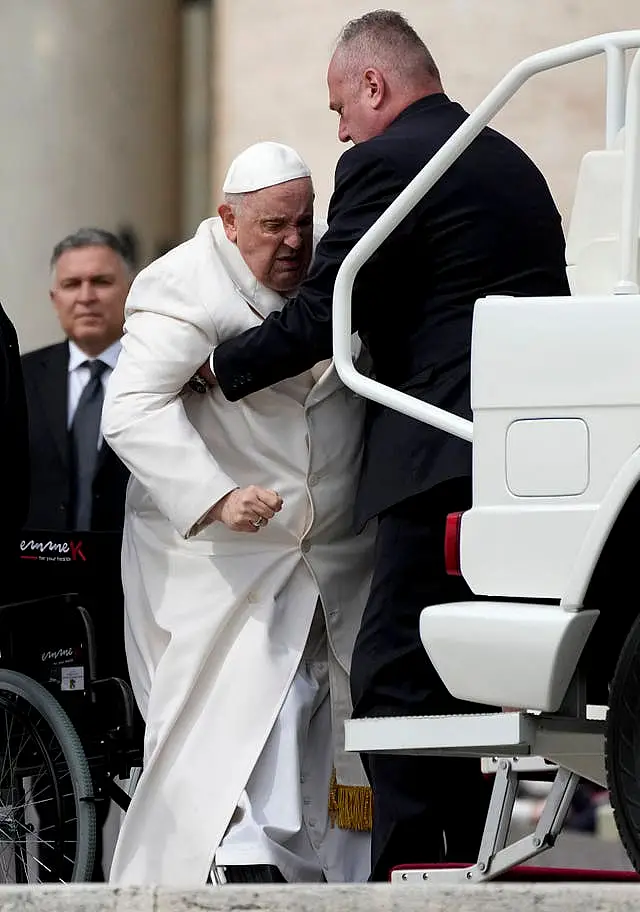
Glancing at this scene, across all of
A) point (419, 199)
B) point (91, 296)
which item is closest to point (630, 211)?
point (419, 199)

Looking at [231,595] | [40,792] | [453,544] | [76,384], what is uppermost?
[76,384]

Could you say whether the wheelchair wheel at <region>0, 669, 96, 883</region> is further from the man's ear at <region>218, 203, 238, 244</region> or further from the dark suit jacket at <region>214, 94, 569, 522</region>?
the man's ear at <region>218, 203, 238, 244</region>

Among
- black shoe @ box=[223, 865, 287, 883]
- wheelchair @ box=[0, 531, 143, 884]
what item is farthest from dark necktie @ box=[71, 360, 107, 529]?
black shoe @ box=[223, 865, 287, 883]

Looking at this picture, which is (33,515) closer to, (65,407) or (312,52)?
(65,407)

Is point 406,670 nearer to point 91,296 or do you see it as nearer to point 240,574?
point 240,574

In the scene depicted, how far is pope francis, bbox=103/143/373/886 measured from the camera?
16.4 ft

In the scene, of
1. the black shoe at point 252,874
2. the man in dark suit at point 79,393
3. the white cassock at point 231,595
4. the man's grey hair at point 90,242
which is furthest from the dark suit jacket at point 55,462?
the black shoe at point 252,874

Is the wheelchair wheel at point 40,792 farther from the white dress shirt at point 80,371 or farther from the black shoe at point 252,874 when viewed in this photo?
the white dress shirt at point 80,371

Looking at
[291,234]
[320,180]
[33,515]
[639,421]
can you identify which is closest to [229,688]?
[291,234]

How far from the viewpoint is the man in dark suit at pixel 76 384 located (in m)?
7.22

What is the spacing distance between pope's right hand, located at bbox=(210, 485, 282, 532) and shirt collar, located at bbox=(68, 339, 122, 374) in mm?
2582

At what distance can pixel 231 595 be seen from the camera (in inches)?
203

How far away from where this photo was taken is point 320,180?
9.45 meters

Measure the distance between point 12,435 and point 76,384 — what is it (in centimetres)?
200
